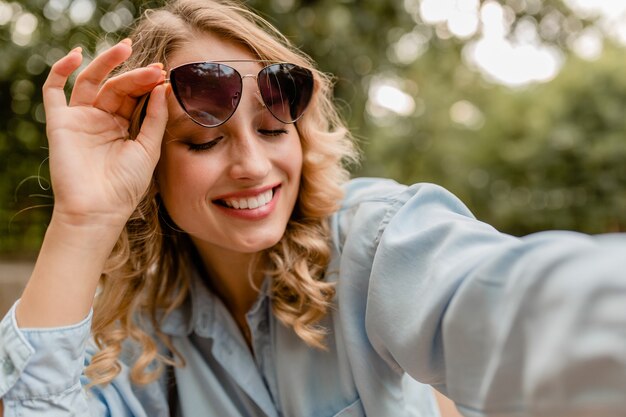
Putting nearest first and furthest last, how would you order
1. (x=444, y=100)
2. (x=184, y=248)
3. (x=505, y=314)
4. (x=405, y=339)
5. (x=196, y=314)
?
(x=505, y=314) < (x=405, y=339) < (x=196, y=314) < (x=184, y=248) < (x=444, y=100)

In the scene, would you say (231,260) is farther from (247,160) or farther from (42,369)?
(42,369)

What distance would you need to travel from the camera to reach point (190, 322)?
2.09m

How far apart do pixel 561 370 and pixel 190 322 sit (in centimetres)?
143

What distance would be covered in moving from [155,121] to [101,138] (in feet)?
0.54

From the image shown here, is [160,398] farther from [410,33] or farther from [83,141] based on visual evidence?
[410,33]

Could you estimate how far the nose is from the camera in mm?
1751

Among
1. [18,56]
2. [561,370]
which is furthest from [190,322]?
[18,56]

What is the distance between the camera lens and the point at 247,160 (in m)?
1.75

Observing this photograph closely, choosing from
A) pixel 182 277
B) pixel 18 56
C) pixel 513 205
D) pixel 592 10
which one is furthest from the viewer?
pixel 513 205

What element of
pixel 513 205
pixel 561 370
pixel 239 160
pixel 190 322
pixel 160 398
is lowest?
pixel 513 205

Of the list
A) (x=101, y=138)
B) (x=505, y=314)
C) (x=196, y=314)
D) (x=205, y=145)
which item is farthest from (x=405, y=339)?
(x=101, y=138)

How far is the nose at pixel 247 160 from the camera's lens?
1751 mm

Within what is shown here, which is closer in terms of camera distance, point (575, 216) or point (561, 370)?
point (561, 370)

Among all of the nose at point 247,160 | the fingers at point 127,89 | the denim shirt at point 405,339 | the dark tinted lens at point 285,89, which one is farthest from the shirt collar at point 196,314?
the fingers at point 127,89
